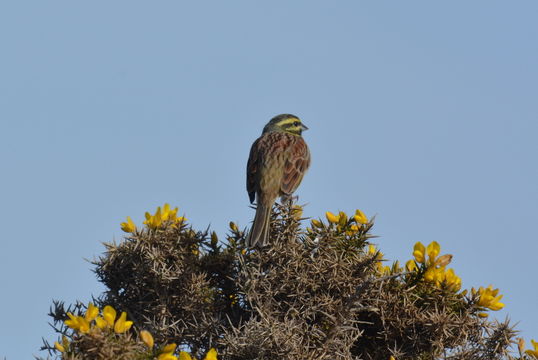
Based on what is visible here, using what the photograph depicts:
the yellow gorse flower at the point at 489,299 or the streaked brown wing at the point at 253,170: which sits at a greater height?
the streaked brown wing at the point at 253,170

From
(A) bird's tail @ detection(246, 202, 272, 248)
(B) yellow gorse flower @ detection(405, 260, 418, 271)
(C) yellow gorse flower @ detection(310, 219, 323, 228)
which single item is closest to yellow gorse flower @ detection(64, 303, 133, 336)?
(A) bird's tail @ detection(246, 202, 272, 248)

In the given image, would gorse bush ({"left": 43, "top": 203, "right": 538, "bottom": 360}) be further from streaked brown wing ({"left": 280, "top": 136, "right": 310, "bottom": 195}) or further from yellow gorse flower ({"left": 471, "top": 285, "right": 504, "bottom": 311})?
streaked brown wing ({"left": 280, "top": 136, "right": 310, "bottom": 195})

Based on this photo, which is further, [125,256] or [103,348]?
[125,256]

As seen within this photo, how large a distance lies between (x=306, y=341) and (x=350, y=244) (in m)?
0.77

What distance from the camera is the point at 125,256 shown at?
18.1 ft

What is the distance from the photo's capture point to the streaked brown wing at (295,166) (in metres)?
7.89

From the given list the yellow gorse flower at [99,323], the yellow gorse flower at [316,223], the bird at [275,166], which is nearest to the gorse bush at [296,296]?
the yellow gorse flower at [316,223]

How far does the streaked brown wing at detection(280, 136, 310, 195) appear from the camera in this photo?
7.89 meters

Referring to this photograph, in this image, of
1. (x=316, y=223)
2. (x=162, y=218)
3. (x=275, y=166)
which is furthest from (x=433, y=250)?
(x=275, y=166)

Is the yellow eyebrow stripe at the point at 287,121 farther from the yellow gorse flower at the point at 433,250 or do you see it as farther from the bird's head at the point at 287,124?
the yellow gorse flower at the point at 433,250

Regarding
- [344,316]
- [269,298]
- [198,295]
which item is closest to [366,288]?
[344,316]

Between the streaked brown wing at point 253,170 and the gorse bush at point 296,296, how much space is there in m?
2.10

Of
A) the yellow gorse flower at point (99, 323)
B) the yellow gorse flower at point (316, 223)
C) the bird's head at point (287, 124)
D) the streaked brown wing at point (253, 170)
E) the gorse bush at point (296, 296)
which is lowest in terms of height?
the yellow gorse flower at point (99, 323)

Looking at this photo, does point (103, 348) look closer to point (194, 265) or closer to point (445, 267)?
point (194, 265)
